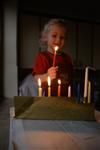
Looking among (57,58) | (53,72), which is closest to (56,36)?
(57,58)

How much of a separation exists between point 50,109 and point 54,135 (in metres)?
0.18

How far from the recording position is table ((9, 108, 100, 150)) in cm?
53

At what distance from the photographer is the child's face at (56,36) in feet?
3.75

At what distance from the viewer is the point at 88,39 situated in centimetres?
345

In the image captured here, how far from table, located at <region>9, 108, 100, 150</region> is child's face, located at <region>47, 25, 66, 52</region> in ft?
1.51

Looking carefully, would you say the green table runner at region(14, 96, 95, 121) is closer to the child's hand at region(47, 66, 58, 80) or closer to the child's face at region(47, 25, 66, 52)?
the child's hand at region(47, 66, 58, 80)

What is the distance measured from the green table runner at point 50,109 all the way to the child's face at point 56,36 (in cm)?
40

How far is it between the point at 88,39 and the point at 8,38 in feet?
3.89

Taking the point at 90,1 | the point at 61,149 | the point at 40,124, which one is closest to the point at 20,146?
the point at 61,149

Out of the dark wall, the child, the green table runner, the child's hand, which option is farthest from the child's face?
the dark wall

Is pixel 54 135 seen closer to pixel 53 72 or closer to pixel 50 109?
pixel 50 109

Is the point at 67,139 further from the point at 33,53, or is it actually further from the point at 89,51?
the point at 89,51

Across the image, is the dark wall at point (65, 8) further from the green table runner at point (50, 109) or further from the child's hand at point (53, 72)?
the green table runner at point (50, 109)

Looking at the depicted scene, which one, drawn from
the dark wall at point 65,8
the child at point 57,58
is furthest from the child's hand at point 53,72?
the dark wall at point 65,8
